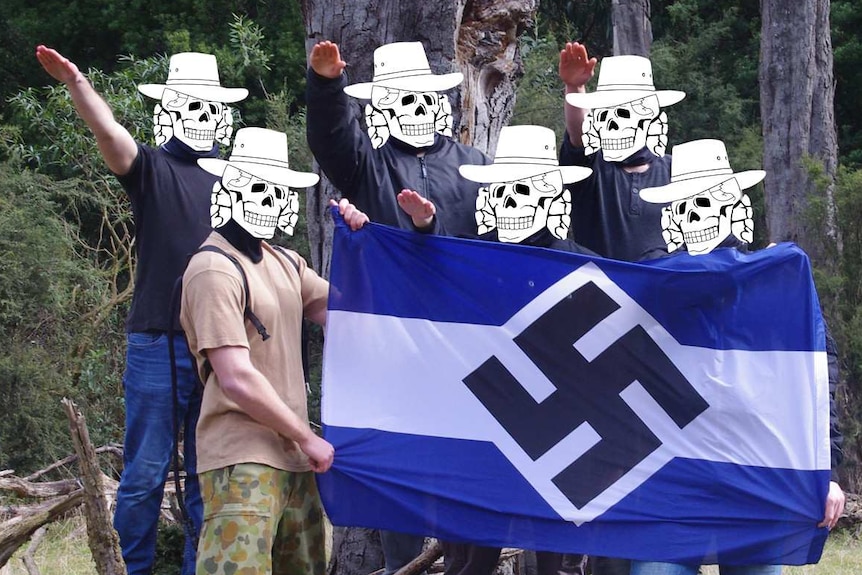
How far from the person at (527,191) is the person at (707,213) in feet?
0.98

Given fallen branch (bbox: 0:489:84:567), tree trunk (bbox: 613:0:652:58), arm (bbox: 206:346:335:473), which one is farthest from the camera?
tree trunk (bbox: 613:0:652:58)

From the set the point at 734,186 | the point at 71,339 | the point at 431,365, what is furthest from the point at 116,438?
the point at 734,186

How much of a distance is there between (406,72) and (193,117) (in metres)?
0.82

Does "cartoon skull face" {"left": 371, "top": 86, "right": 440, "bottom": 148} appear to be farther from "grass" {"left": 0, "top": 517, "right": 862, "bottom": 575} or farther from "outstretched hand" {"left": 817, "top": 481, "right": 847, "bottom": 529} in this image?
"grass" {"left": 0, "top": 517, "right": 862, "bottom": 575}

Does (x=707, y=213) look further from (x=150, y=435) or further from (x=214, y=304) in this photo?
(x=150, y=435)

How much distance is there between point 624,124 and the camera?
4.86 metres

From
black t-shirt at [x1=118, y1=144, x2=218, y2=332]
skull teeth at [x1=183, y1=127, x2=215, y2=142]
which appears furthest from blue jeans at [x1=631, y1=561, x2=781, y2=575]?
skull teeth at [x1=183, y1=127, x2=215, y2=142]

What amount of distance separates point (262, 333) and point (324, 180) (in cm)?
211

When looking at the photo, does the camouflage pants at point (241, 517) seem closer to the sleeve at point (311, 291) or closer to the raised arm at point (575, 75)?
the sleeve at point (311, 291)

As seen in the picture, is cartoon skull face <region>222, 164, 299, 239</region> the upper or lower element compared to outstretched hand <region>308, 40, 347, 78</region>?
lower

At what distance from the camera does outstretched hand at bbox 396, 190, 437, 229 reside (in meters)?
4.40

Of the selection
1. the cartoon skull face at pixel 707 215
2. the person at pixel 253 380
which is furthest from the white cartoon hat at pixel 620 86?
the person at pixel 253 380

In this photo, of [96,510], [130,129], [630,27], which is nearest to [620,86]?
[96,510]

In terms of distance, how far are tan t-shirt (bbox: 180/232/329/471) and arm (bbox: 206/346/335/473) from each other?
4cm
